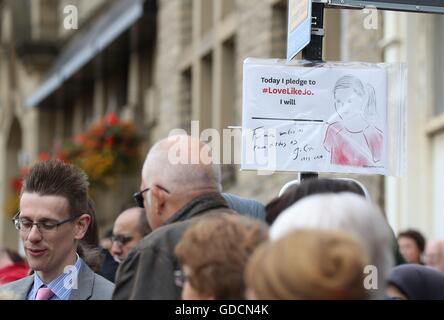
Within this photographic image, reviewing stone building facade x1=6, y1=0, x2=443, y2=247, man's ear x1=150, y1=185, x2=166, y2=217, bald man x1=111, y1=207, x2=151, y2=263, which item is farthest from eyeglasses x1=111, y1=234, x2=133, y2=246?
stone building facade x1=6, y1=0, x2=443, y2=247

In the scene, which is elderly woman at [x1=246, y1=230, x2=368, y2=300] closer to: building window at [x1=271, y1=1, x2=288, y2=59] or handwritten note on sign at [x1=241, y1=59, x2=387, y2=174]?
handwritten note on sign at [x1=241, y1=59, x2=387, y2=174]

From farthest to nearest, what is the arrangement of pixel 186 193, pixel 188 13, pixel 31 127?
pixel 31 127 → pixel 188 13 → pixel 186 193

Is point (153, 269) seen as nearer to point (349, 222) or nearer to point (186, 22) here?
point (349, 222)

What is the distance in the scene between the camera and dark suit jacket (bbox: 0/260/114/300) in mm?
5293

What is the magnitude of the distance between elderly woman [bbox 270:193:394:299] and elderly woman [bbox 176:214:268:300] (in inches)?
4.2

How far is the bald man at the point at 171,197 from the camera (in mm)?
4430

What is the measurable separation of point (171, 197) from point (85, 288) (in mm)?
629

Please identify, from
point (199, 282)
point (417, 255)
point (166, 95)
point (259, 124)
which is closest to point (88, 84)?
point (166, 95)

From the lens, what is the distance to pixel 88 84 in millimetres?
28016

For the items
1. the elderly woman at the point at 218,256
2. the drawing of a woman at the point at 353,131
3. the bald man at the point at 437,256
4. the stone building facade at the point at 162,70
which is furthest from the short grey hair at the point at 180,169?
the stone building facade at the point at 162,70

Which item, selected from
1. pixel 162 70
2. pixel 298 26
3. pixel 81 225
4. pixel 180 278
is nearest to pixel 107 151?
pixel 162 70

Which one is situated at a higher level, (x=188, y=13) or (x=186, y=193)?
(x=188, y=13)

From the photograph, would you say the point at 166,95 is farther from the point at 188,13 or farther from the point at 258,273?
the point at 258,273
